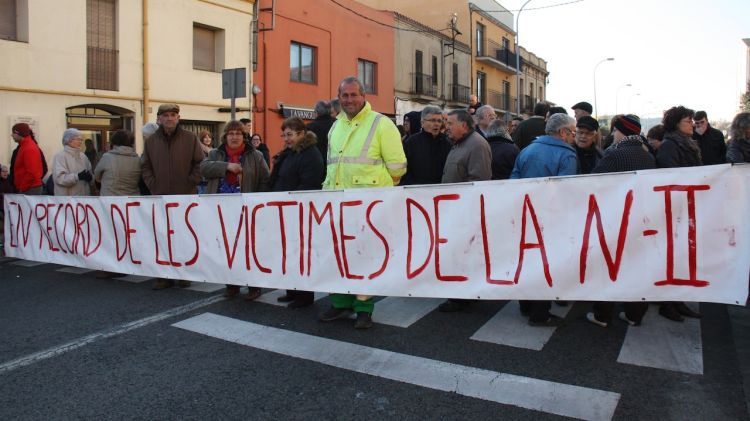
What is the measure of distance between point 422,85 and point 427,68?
146 cm

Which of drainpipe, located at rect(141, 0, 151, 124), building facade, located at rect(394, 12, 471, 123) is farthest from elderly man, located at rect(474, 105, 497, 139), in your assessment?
building facade, located at rect(394, 12, 471, 123)

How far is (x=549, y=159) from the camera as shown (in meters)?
4.80

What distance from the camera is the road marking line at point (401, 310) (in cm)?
494

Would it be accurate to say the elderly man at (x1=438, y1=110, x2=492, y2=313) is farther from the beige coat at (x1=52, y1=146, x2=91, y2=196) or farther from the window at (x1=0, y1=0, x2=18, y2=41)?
the window at (x1=0, y1=0, x2=18, y2=41)

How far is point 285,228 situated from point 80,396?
7.09 ft

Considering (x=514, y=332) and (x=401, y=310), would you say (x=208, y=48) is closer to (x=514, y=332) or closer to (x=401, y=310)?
(x=401, y=310)

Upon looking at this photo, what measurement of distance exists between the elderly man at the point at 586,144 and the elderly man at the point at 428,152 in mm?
1270

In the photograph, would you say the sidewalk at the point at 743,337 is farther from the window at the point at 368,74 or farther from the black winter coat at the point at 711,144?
the window at the point at 368,74

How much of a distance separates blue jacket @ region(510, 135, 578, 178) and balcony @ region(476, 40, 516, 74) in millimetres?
33361

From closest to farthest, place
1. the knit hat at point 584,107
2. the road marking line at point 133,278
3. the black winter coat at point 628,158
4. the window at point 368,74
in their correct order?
the black winter coat at point 628,158, the road marking line at point 133,278, the knit hat at point 584,107, the window at point 368,74

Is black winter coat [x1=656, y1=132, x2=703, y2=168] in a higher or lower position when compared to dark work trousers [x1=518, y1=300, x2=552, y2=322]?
higher

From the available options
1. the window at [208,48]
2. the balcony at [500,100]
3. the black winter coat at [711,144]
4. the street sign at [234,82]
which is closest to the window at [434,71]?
the balcony at [500,100]

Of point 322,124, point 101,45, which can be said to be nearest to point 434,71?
point 101,45

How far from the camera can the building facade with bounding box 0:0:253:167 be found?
12.9 meters
